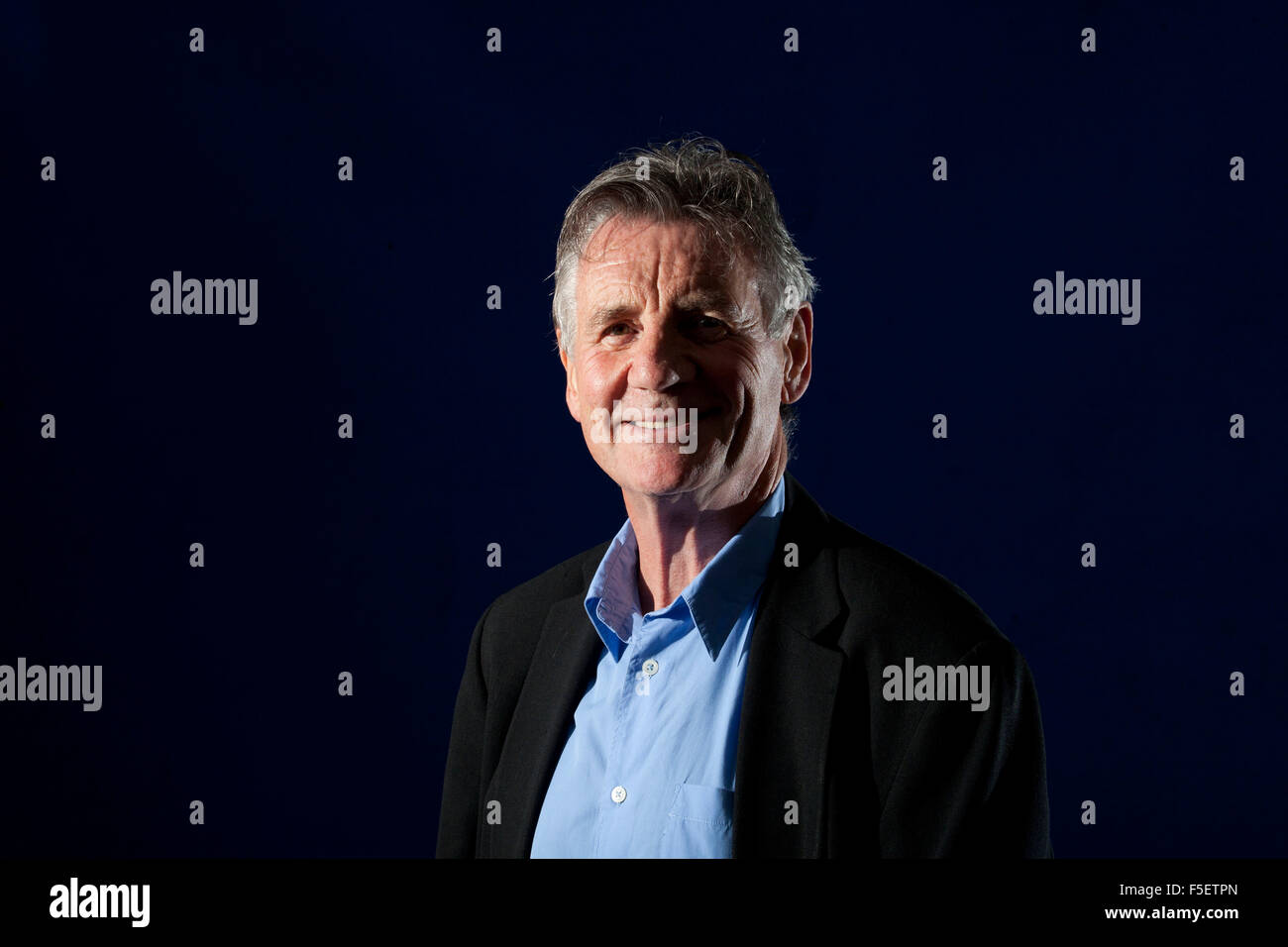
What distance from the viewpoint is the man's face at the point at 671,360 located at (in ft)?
5.31

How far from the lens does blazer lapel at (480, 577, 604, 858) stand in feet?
5.53

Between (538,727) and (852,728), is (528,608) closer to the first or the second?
(538,727)

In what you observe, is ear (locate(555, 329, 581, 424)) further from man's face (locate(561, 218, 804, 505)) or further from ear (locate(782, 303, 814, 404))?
ear (locate(782, 303, 814, 404))

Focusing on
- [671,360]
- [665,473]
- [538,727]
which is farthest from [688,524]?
[538,727]

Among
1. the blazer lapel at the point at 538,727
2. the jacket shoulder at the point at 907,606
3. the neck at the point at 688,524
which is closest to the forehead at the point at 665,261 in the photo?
the neck at the point at 688,524

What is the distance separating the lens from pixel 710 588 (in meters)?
1.63

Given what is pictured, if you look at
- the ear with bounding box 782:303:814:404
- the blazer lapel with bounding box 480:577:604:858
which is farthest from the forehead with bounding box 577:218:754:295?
the blazer lapel with bounding box 480:577:604:858

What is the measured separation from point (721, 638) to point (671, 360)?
1.42 feet

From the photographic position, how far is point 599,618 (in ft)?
5.71
